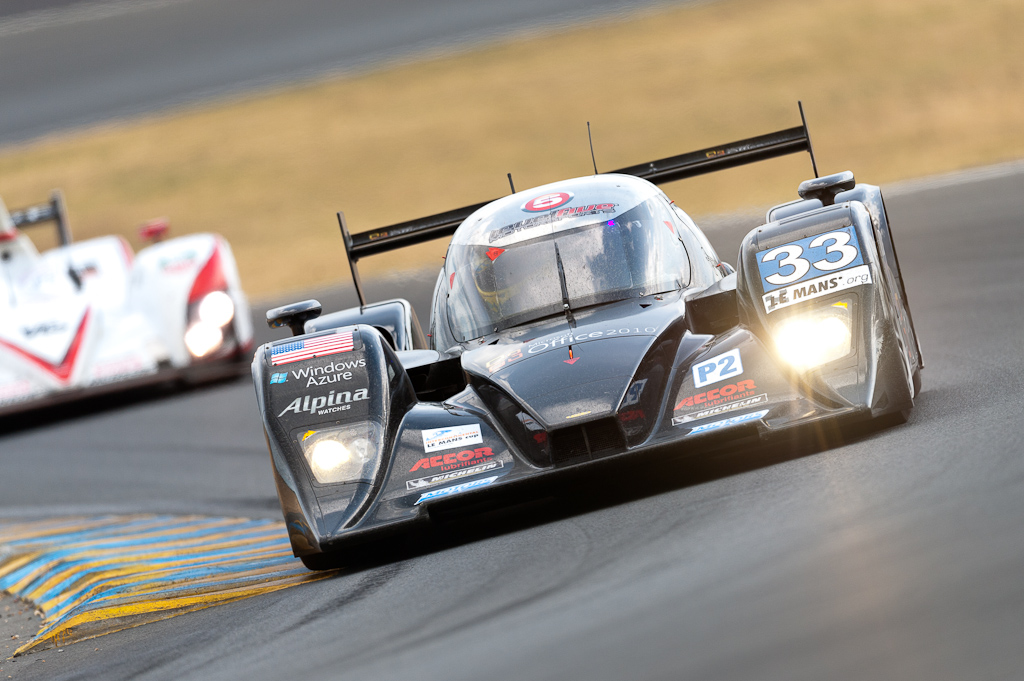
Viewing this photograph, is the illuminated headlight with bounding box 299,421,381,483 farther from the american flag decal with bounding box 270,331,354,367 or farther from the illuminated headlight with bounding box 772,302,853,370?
the illuminated headlight with bounding box 772,302,853,370

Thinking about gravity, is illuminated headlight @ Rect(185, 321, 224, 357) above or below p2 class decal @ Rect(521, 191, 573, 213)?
below

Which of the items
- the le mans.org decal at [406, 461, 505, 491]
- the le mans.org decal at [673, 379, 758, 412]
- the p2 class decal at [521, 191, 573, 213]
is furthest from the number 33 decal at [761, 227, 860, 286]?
the le mans.org decal at [406, 461, 505, 491]

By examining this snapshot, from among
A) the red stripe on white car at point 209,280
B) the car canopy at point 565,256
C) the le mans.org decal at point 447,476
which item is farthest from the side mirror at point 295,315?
the red stripe on white car at point 209,280

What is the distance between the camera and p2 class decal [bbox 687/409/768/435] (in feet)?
17.8

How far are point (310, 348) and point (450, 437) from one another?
884mm

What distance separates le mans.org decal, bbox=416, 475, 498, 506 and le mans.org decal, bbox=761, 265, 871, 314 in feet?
4.48

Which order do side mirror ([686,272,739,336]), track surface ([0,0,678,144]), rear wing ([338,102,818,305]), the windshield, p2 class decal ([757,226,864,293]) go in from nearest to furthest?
p2 class decal ([757,226,864,293]), side mirror ([686,272,739,336]), the windshield, rear wing ([338,102,818,305]), track surface ([0,0,678,144])

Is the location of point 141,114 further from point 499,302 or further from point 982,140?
point 499,302

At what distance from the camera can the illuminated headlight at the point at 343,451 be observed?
18.9 ft

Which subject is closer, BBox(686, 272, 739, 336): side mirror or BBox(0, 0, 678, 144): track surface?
BBox(686, 272, 739, 336): side mirror

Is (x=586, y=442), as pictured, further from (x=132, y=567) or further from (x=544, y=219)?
(x=132, y=567)

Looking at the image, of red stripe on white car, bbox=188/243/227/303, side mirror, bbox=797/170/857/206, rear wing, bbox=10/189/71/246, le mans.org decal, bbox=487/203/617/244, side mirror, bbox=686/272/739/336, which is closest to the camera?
side mirror, bbox=686/272/739/336

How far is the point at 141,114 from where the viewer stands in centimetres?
2834

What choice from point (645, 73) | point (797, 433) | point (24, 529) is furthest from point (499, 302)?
point (645, 73)
